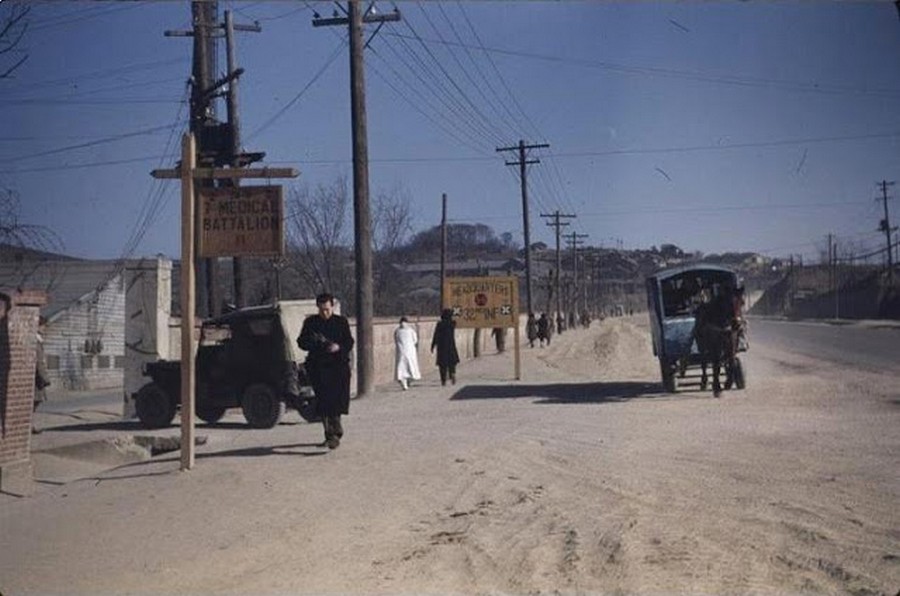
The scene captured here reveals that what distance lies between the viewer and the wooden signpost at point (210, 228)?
11.0m

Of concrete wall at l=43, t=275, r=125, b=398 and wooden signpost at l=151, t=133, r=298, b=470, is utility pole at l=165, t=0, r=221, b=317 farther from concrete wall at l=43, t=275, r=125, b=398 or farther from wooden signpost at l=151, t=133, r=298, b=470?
wooden signpost at l=151, t=133, r=298, b=470

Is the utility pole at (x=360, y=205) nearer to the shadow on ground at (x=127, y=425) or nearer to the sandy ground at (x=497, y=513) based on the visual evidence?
the shadow on ground at (x=127, y=425)

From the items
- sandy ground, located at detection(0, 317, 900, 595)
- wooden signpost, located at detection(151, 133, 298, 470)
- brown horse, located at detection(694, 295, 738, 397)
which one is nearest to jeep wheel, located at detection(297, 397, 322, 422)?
sandy ground, located at detection(0, 317, 900, 595)

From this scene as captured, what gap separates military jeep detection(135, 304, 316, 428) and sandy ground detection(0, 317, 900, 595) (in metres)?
1.91

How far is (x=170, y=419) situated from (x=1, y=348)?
6.82 metres

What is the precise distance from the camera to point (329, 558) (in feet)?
23.7

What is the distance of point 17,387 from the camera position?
11.1 m

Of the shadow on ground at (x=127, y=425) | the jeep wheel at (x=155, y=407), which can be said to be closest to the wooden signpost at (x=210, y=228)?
the shadow on ground at (x=127, y=425)

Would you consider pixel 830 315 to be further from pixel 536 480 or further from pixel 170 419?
pixel 536 480

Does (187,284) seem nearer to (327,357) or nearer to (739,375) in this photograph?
(327,357)

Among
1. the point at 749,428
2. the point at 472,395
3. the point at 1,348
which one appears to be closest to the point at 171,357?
the point at 472,395

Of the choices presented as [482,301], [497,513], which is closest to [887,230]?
[482,301]

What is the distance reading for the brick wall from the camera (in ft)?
35.5

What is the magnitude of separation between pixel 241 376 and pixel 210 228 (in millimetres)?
6055
